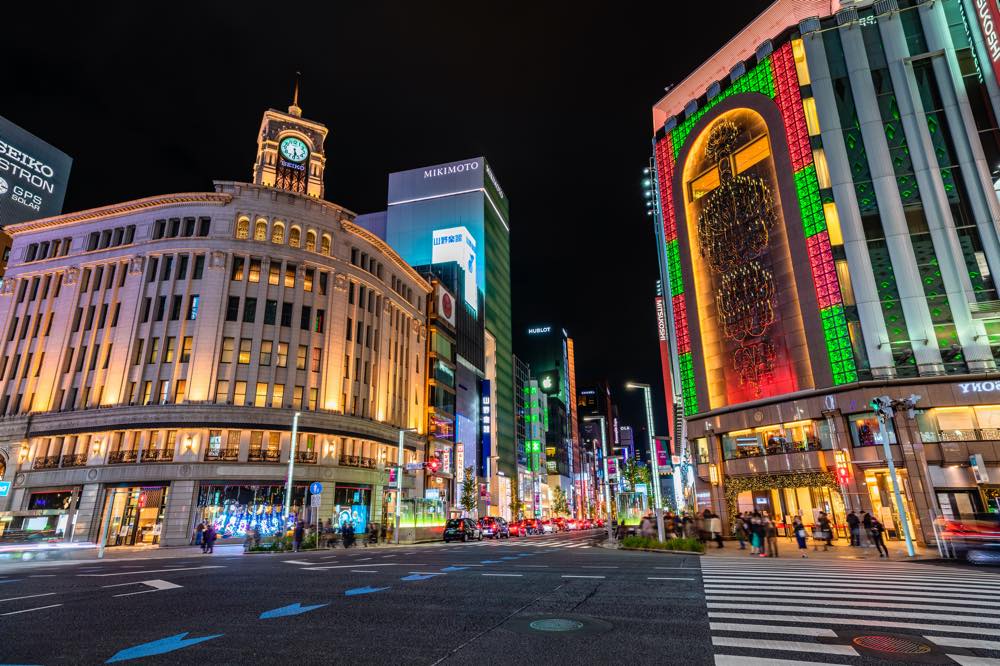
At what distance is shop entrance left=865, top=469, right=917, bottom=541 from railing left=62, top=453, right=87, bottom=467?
57319mm

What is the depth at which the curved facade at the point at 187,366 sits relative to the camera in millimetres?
40344

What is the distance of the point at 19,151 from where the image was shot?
6900 cm

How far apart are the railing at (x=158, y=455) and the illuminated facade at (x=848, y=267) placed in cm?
4258

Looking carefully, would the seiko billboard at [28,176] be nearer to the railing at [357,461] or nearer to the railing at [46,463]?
the railing at [46,463]

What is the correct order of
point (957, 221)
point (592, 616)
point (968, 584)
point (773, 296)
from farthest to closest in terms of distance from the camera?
point (773, 296) → point (957, 221) → point (968, 584) → point (592, 616)

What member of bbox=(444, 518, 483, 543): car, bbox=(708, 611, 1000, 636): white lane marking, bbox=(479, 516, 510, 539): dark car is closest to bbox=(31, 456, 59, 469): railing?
bbox=(444, 518, 483, 543): car

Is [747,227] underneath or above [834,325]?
above

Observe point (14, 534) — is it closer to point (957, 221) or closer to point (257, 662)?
point (257, 662)

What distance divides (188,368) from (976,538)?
1932 inches

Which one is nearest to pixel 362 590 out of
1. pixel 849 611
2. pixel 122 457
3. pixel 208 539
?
pixel 849 611

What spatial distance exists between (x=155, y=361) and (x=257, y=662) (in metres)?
46.0

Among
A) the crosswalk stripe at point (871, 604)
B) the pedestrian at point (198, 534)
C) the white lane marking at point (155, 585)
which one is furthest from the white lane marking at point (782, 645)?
the pedestrian at point (198, 534)

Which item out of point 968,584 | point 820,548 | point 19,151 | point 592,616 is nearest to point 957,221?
point 820,548

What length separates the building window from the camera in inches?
1750
